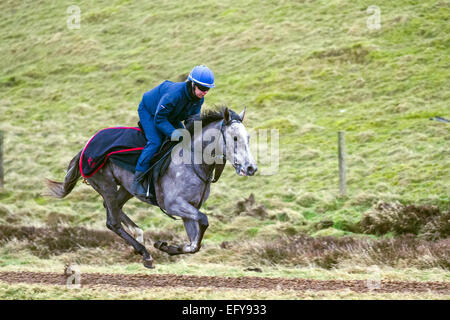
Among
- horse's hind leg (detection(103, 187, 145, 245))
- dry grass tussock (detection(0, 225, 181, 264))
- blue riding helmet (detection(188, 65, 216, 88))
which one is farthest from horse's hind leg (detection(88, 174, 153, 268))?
dry grass tussock (detection(0, 225, 181, 264))

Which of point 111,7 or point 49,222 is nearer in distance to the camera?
point 49,222

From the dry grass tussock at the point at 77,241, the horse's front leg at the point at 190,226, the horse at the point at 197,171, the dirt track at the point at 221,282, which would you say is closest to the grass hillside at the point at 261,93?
the dry grass tussock at the point at 77,241

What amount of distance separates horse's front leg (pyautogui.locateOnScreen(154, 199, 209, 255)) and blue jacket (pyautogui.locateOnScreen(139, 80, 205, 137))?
1014 millimetres

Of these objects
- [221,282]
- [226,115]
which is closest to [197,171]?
[226,115]

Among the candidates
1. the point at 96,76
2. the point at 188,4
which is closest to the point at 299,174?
the point at 96,76

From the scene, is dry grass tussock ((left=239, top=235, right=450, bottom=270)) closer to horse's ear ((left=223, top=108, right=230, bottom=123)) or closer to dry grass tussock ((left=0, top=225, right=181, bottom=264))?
dry grass tussock ((left=0, top=225, right=181, bottom=264))

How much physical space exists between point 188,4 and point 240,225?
1183 inches

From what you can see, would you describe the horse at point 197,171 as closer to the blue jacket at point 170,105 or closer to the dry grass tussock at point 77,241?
the blue jacket at point 170,105

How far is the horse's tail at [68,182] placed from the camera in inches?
380

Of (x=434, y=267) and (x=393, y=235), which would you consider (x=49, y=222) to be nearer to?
(x=393, y=235)

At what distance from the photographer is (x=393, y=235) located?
12602mm

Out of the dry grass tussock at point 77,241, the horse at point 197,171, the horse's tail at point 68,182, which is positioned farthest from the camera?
the dry grass tussock at point 77,241

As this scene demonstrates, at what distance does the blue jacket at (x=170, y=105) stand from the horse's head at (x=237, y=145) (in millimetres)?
743

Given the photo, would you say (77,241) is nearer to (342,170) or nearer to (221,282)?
(221,282)
